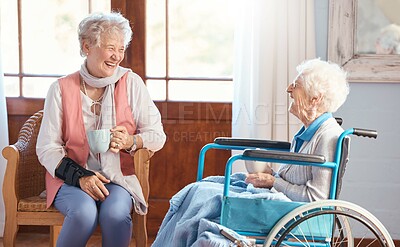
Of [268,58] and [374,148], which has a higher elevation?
[268,58]

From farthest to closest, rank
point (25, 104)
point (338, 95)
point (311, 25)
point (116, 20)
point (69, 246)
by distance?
point (25, 104), point (311, 25), point (116, 20), point (69, 246), point (338, 95)

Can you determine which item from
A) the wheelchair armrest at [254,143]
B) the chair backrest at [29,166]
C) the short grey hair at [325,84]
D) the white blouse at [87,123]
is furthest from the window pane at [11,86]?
the short grey hair at [325,84]

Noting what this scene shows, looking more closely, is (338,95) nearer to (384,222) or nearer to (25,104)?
(384,222)

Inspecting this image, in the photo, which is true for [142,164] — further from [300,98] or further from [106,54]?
[300,98]

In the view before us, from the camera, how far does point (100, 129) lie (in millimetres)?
2895

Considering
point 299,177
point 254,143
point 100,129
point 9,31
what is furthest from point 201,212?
point 9,31

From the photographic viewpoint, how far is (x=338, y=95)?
2486 mm

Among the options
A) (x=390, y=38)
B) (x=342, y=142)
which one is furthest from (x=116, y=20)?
(x=390, y=38)

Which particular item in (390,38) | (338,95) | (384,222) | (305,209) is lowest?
(384,222)

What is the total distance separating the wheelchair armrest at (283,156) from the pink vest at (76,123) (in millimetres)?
865

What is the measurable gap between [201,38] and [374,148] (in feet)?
3.47

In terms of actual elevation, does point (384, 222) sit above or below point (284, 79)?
below

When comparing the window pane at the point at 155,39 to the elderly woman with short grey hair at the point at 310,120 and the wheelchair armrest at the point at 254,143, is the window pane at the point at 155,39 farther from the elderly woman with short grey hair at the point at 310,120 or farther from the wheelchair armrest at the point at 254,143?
the elderly woman with short grey hair at the point at 310,120

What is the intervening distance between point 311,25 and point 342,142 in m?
1.19
